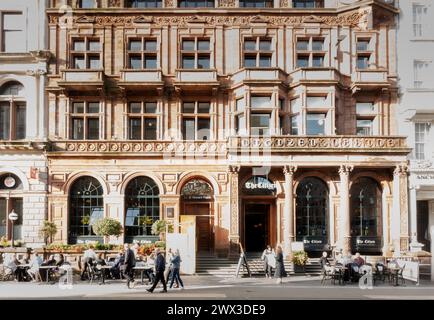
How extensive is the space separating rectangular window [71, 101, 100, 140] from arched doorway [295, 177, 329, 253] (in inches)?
425

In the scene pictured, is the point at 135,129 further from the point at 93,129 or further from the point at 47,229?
the point at 47,229

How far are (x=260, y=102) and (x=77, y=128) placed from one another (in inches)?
372

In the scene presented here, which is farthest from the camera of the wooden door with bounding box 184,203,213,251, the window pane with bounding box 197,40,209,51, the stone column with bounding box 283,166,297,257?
the window pane with bounding box 197,40,209,51

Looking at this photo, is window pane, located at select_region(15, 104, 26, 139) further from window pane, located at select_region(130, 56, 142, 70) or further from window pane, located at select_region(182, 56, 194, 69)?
window pane, located at select_region(182, 56, 194, 69)

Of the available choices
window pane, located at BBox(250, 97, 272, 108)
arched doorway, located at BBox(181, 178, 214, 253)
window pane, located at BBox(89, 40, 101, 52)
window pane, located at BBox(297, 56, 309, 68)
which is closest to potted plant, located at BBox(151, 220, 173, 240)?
arched doorway, located at BBox(181, 178, 214, 253)

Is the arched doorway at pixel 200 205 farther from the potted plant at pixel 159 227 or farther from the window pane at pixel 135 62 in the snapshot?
the window pane at pixel 135 62

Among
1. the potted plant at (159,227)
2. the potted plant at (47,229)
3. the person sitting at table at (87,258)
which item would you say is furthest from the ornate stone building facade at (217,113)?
the person sitting at table at (87,258)

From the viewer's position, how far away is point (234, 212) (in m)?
21.7

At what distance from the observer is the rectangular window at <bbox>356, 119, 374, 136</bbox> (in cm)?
2405

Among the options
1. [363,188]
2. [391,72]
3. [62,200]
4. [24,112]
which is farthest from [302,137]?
[24,112]

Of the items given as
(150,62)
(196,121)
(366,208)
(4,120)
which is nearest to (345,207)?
(366,208)

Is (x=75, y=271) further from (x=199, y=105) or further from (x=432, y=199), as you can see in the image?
(x=432, y=199)

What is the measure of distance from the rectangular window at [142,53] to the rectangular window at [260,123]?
5.74m
